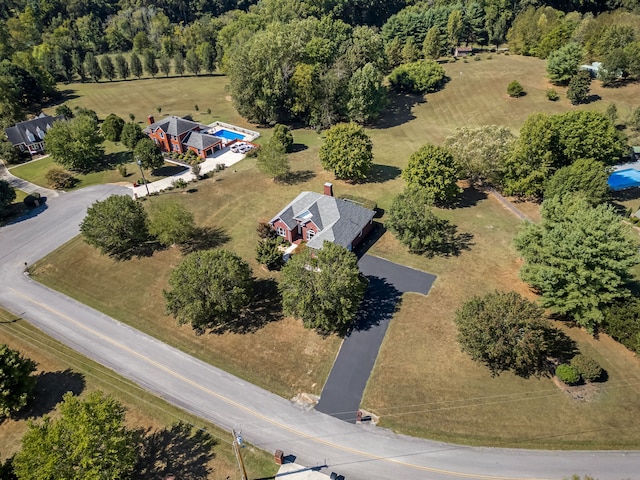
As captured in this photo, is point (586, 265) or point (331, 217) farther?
point (331, 217)

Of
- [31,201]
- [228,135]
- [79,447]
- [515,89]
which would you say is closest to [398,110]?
[515,89]

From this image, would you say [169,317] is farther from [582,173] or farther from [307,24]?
[307,24]

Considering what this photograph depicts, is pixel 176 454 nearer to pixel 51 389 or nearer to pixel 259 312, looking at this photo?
pixel 51 389

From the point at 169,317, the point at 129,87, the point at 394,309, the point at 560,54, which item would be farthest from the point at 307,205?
the point at 129,87

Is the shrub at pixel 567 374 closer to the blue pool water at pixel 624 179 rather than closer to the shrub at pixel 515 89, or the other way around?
the blue pool water at pixel 624 179

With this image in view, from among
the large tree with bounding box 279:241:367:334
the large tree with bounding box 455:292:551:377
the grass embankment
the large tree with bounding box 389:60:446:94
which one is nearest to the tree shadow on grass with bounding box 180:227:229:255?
the large tree with bounding box 279:241:367:334
